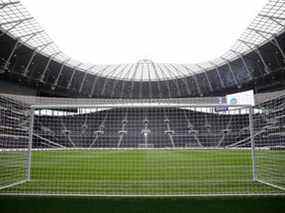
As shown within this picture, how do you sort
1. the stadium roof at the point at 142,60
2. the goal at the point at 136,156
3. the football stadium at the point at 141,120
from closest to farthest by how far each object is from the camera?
1. the goal at the point at 136,156
2. the football stadium at the point at 141,120
3. the stadium roof at the point at 142,60

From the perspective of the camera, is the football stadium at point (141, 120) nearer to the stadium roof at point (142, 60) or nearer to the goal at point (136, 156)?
the goal at point (136, 156)

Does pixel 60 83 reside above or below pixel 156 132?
above

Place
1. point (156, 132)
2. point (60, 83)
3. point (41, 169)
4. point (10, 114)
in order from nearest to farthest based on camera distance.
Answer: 1. point (10, 114)
2. point (41, 169)
3. point (156, 132)
4. point (60, 83)

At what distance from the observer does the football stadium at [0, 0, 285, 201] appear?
202 inches

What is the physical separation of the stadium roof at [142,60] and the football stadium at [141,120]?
140mm

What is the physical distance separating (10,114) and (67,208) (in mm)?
3242

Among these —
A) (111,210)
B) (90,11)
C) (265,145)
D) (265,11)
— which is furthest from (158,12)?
(111,210)

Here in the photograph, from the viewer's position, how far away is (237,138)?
37.8 ft

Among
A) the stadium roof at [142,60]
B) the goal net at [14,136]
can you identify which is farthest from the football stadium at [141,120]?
the stadium roof at [142,60]

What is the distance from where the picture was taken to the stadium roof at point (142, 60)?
2677cm

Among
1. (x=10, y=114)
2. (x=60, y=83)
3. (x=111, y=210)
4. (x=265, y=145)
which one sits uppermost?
(x=60, y=83)

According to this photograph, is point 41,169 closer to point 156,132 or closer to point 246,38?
point 156,132

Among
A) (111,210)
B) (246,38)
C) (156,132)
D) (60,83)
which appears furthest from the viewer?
(60,83)

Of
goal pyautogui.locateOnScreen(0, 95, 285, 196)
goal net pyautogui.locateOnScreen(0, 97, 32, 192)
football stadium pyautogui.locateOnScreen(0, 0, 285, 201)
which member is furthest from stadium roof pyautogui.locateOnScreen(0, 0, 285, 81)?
goal net pyautogui.locateOnScreen(0, 97, 32, 192)
